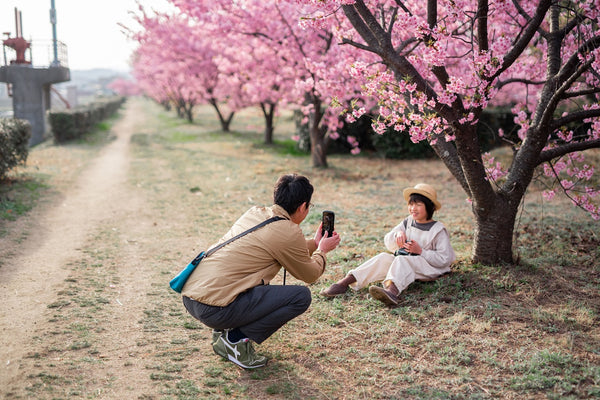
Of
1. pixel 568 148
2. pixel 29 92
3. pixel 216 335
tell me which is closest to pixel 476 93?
pixel 568 148

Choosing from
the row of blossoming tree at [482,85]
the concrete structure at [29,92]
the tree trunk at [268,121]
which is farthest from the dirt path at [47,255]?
the concrete structure at [29,92]

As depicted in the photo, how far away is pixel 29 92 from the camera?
19797 mm

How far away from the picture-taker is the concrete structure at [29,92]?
19.5 metres

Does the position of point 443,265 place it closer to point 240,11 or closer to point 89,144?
point 240,11

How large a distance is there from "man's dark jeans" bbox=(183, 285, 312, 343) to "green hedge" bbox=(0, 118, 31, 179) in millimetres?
7272

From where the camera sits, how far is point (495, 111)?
1332cm

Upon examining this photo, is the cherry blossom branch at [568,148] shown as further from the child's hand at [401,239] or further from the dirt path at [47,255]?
the dirt path at [47,255]

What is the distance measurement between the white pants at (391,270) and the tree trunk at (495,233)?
0.56m

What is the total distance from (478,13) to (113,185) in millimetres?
8068

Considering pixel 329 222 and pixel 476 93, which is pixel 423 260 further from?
pixel 476 93

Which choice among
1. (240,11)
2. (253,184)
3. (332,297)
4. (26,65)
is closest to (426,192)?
(332,297)

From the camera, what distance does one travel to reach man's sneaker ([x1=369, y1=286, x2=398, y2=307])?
13.1 feet

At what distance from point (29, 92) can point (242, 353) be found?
2025cm

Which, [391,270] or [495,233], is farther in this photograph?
[495,233]
